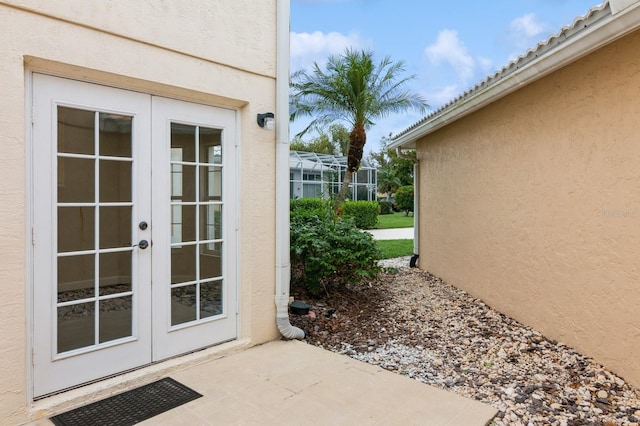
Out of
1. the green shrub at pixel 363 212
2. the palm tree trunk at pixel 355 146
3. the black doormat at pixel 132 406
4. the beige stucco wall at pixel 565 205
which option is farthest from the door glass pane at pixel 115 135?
the green shrub at pixel 363 212

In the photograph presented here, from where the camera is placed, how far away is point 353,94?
1413cm

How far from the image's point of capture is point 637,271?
13.8 feet

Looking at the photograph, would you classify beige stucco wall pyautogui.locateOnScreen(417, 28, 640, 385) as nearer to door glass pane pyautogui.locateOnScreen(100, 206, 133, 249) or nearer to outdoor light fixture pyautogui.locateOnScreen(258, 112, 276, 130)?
outdoor light fixture pyautogui.locateOnScreen(258, 112, 276, 130)

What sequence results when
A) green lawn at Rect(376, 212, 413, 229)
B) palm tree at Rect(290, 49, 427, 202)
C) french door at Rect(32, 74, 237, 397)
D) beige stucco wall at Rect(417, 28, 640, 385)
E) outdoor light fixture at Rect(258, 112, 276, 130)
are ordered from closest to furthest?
french door at Rect(32, 74, 237, 397) < beige stucco wall at Rect(417, 28, 640, 385) < outdoor light fixture at Rect(258, 112, 276, 130) < palm tree at Rect(290, 49, 427, 202) < green lawn at Rect(376, 212, 413, 229)

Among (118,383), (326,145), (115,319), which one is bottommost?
(118,383)

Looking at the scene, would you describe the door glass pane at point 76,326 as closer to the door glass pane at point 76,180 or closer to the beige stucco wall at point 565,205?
the door glass pane at point 76,180

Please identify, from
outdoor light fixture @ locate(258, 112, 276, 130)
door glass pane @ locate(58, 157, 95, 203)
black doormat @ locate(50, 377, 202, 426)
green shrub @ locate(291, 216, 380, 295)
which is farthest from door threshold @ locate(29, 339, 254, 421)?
outdoor light fixture @ locate(258, 112, 276, 130)

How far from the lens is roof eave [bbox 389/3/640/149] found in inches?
151

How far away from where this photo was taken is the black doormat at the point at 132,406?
3.40m

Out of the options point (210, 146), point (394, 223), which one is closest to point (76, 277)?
point (210, 146)

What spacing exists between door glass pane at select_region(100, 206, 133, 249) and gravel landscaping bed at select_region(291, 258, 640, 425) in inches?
107

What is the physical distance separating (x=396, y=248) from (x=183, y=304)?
10.4 m

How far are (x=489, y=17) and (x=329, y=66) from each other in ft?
18.9

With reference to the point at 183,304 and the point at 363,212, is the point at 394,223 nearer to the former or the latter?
the point at 363,212
